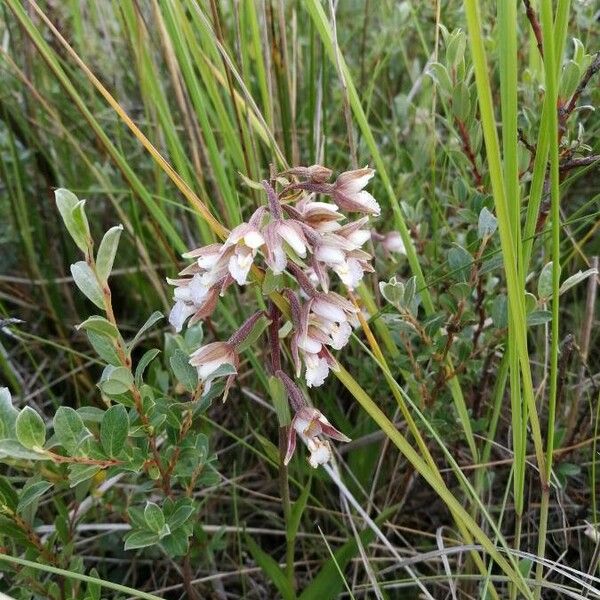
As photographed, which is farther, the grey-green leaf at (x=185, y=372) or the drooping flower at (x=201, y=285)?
the grey-green leaf at (x=185, y=372)

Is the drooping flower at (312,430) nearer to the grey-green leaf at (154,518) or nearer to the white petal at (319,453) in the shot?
the white petal at (319,453)

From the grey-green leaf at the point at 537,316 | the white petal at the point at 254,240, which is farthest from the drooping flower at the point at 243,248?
the grey-green leaf at the point at 537,316

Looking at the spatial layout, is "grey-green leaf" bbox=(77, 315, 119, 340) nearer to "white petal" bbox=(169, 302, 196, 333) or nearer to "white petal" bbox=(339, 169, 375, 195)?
"white petal" bbox=(169, 302, 196, 333)

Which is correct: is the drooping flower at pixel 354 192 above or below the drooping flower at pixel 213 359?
above

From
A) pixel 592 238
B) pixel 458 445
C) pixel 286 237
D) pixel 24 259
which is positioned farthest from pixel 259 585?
pixel 592 238

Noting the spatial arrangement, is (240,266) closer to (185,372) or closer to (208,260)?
(208,260)

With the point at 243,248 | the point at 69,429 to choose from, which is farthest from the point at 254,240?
the point at 69,429
